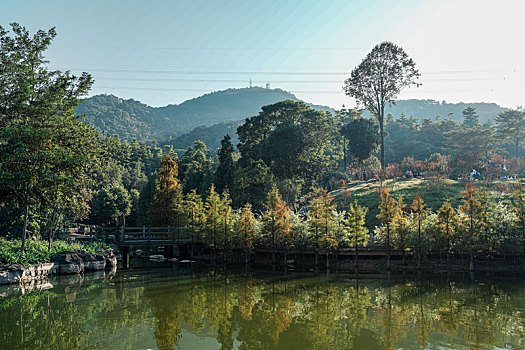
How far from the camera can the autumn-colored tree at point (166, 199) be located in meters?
42.8

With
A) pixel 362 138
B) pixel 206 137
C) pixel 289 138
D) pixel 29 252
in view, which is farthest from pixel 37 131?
pixel 206 137

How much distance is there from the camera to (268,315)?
13.7 metres

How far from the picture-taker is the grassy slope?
36.3m

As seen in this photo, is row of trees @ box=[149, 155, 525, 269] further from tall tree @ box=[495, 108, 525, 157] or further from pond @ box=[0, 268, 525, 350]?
tall tree @ box=[495, 108, 525, 157]

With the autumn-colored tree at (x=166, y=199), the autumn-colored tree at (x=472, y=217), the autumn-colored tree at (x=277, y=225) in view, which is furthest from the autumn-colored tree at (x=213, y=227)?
the autumn-colored tree at (x=472, y=217)

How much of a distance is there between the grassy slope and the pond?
15.2 meters

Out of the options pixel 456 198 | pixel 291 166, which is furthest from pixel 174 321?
pixel 291 166

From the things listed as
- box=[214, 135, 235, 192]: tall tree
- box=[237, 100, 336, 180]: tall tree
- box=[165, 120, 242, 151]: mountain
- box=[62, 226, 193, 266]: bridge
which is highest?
box=[165, 120, 242, 151]: mountain

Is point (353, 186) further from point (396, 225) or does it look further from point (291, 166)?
point (396, 225)

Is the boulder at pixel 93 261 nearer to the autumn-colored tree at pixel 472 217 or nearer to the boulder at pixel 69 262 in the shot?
the boulder at pixel 69 262

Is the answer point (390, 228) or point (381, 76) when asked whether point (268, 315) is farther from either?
point (381, 76)

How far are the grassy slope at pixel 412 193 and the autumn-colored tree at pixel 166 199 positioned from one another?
18.4 metres

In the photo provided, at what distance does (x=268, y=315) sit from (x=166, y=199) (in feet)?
104

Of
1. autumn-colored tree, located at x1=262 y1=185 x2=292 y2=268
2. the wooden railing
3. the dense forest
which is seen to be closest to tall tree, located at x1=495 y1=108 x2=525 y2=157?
the dense forest
